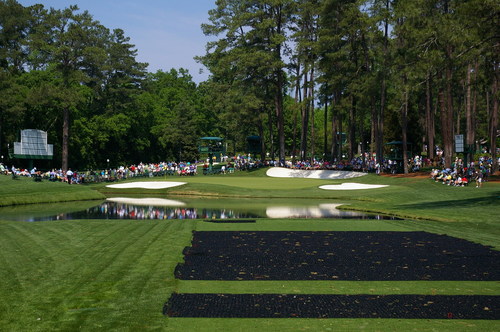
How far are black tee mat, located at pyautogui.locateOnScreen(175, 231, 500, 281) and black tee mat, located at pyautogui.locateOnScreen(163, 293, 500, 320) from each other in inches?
58.3

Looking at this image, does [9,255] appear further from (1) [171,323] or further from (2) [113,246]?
(1) [171,323]

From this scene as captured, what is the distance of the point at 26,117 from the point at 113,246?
5838cm

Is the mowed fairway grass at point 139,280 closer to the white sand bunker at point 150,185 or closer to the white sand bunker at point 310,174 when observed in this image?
the white sand bunker at point 150,185

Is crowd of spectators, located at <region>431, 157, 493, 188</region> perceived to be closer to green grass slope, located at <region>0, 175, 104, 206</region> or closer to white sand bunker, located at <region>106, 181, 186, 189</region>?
white sand bunker, located at <region>106, 181, 186, 189</region>

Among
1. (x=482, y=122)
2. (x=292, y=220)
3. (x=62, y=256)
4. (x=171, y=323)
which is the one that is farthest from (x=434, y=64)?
(x=482, y=122)

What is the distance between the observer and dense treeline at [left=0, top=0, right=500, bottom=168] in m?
36.6

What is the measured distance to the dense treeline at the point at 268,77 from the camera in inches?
1440

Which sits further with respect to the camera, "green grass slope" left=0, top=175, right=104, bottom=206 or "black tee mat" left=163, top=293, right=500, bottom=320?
"green grass slope" left=0, top=175, right=104, bottom=206

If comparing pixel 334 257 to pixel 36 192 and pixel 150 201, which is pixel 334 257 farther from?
pixel 36 192

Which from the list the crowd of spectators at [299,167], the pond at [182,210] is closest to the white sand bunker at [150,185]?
the crowd of spectators at [299,167]

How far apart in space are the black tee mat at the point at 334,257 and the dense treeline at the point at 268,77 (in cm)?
1242

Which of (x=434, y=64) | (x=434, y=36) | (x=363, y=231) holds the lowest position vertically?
(x=363, y=231)

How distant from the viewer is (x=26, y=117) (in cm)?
6681

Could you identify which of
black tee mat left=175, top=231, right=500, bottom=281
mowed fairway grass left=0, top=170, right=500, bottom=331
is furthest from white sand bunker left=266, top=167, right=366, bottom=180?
black tee mat left=175, top=231, right=500, bottom=281
